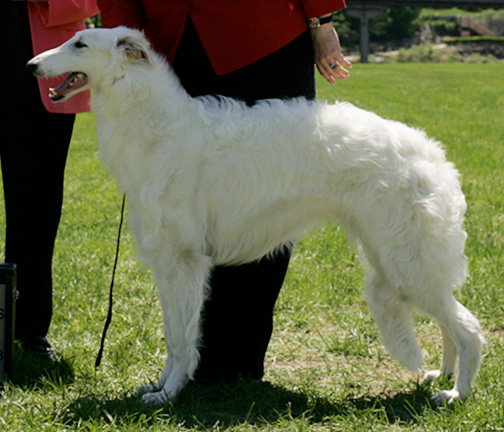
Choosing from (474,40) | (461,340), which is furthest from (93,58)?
(474,40)

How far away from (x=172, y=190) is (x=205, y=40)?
0.73m

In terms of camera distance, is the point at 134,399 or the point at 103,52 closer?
the point at 103,52

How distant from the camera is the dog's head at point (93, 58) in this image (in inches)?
125

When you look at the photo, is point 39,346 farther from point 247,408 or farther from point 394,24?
point 394,24

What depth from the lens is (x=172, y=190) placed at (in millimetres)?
3311

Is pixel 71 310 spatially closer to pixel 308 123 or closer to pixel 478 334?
pixel 308 123

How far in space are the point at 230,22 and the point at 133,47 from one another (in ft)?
1.63

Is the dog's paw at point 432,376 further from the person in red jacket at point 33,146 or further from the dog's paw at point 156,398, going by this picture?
the person in red jacket at point 33,146

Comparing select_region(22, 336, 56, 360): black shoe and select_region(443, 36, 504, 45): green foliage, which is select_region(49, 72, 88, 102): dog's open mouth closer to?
select_region(22, 336, 56, 360): black shoe

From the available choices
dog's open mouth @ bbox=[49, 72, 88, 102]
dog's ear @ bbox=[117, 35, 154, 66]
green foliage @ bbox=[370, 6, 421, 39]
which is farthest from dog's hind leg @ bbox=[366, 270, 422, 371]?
green foliage @ bbox=[370, 6, 421, 39]

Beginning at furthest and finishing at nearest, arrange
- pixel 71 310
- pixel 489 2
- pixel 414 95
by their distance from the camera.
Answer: pixel 489 2 < pixel 414 95 < pixel 71 310

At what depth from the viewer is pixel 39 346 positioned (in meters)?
4.02

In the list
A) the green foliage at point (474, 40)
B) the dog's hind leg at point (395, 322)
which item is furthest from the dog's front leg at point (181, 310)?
the green foliage at point (474, 40)

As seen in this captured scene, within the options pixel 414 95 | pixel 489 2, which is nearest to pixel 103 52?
pixel 414 95
